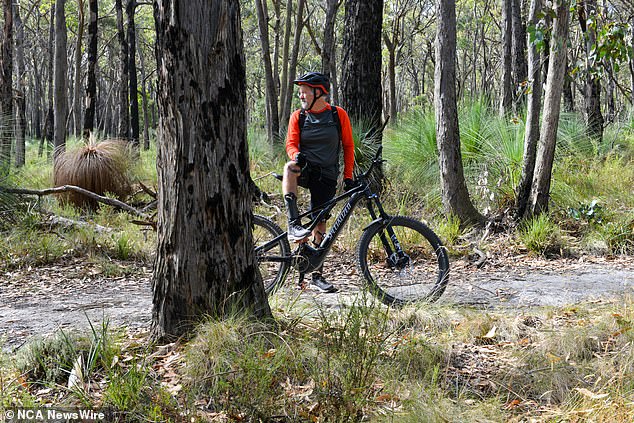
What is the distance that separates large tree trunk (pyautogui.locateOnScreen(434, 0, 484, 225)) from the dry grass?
5567 millimetres

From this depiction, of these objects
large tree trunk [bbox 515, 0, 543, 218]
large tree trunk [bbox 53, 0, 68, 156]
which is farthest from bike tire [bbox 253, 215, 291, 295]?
large tree trunk [bbox 53, 0, 68, 156]

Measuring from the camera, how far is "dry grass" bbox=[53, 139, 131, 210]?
10.1 m

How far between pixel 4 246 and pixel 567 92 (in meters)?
12.3

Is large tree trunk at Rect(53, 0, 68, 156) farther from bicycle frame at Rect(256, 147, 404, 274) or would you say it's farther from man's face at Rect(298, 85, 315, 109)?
bicycle frame at Rect(256, 147, 404, 274)

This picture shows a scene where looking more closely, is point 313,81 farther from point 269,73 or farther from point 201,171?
point 269,73

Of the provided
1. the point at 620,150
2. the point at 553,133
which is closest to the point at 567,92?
the point at 620,150

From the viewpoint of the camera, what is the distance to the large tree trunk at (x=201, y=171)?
3650 millimetres

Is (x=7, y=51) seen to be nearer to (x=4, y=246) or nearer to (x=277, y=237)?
(x=4, y=246)

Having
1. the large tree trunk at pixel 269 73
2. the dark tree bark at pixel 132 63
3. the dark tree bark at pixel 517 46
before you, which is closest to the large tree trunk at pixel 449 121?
the large tree trunk at pixel 269 73

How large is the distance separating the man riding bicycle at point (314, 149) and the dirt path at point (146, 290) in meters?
0.67

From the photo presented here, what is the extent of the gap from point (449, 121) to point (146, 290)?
428 centimetres

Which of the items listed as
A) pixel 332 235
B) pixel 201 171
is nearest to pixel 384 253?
pixel 332 235

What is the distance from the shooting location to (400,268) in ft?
17.1

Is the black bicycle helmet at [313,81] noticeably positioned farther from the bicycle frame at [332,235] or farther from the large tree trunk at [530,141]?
the large tree trunk at [530,141]
